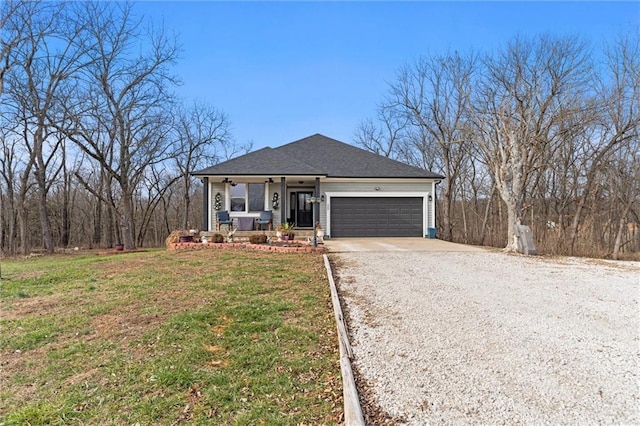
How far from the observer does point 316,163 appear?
16.6m

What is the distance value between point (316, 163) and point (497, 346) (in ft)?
44.4

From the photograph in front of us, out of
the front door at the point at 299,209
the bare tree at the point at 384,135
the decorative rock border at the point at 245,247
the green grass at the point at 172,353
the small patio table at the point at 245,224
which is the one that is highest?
the bare tree at the point at 384,135

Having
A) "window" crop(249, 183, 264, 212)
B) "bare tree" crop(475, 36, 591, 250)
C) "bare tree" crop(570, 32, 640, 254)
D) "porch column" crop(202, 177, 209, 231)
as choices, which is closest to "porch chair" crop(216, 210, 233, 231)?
"porch column" crop(202, 177, 209, 231)

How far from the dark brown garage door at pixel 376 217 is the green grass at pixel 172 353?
8.74 meters

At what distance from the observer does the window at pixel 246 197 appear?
15.0 metres

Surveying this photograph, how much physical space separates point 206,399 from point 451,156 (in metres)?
22.1

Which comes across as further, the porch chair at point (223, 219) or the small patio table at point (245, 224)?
the small patio table at point (245, 224)

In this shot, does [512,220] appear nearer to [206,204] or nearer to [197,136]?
[206,204]

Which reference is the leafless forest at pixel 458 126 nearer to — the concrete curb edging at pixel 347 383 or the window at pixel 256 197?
the window at pixel 256 197

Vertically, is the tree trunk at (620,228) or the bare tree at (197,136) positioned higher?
the bare tree at (197,136)

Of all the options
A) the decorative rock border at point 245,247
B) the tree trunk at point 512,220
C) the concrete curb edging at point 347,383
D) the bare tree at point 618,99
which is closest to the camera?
the concrete curb edging at point 347,383

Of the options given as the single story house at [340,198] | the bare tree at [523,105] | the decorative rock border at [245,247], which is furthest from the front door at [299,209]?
the bare tree at [523,105]

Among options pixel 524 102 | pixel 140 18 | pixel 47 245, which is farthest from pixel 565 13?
pixel 47 245

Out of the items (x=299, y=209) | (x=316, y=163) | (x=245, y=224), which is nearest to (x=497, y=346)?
(x=245, y=224)
